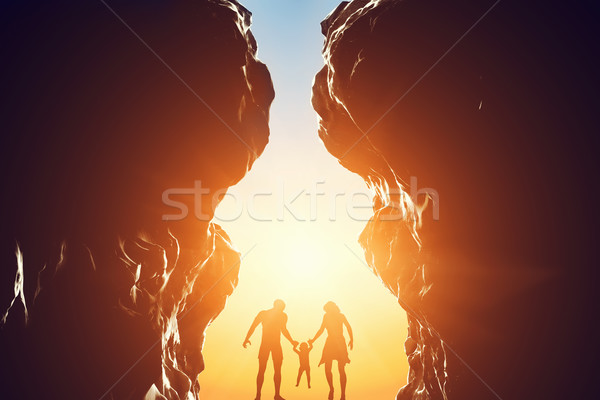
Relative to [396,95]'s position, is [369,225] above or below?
below

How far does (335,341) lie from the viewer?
30.7 feet

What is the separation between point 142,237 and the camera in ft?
21.7

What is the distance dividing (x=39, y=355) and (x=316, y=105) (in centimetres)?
767

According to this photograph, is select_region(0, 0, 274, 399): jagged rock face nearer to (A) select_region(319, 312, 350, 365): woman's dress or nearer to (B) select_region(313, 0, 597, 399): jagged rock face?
(B) select_region(313, 0, 597, 399): jagged rock face

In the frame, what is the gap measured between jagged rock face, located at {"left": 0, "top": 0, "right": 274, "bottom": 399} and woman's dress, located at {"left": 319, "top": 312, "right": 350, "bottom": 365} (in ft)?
11.7

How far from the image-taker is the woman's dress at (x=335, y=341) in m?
9.28

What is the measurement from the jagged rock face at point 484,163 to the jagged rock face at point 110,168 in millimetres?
2894

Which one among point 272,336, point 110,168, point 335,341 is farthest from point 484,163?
point 272,336

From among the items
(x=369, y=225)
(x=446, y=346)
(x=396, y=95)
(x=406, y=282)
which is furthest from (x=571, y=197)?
(x=369, y=225)

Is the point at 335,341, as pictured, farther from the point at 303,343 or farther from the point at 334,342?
the point at 303,343

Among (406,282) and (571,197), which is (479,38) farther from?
(406,282)

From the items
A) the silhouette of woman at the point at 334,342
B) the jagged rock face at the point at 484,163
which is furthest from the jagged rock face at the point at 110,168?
the silhouette of woman at the point at 334,342

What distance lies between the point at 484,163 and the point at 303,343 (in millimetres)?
6498

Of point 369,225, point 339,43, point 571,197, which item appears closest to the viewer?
point 571,197
